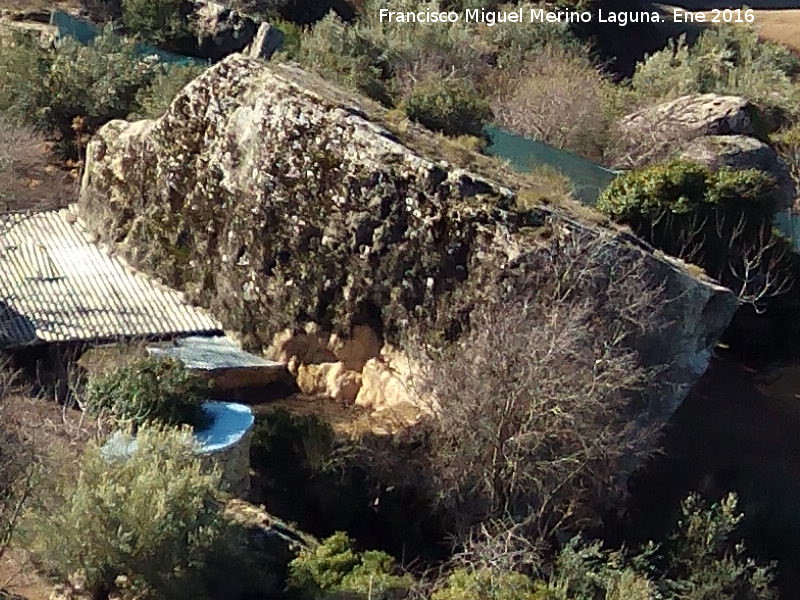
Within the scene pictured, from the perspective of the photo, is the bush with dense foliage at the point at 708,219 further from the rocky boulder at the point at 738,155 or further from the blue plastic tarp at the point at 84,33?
the blue plastic tarp at the point at 84,33

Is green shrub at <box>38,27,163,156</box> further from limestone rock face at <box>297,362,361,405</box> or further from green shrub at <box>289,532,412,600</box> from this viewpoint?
green shrub at <box>289,532,412,600</box>

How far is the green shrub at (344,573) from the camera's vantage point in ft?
37.7

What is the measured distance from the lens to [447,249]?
51.1 ft

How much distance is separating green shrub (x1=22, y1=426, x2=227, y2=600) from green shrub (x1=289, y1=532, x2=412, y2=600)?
1141 millimetres

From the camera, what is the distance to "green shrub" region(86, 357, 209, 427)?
511 inches

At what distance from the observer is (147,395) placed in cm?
1305

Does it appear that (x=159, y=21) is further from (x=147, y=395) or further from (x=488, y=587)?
(x=488, y=587)

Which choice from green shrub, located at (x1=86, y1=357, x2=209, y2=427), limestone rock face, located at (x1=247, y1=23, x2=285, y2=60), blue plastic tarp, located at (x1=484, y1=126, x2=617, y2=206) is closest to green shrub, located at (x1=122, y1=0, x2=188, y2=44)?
limestone rock face, located at (x1=247, y1=23, x2=285, y2=60)

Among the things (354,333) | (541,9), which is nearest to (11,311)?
(354,333)

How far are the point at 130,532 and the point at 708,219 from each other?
1316 cm

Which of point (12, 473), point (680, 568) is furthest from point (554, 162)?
point (12, 473)

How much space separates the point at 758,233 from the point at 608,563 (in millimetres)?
9969

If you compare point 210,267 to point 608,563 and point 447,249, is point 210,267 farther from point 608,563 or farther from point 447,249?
point 608,563

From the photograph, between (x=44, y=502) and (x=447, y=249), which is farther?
(x=447, y=249)
